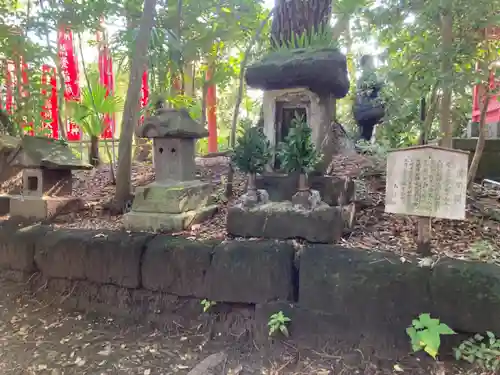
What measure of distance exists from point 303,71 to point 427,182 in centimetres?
154

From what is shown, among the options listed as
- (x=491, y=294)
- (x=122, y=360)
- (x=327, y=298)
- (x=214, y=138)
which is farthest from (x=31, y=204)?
(x=214, y=138)

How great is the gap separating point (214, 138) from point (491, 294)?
989 centimetres

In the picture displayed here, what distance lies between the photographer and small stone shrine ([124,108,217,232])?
12.8 ft

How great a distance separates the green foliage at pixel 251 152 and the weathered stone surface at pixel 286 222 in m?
0.39

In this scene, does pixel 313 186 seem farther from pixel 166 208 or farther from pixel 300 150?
pixel 166 208

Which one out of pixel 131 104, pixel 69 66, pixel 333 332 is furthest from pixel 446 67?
pixel 69 66

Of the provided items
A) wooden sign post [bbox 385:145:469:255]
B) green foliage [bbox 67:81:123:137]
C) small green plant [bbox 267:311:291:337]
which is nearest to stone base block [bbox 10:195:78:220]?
green foliage [bbox 67:81:123:137]

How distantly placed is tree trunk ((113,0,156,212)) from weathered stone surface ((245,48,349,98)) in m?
1.46

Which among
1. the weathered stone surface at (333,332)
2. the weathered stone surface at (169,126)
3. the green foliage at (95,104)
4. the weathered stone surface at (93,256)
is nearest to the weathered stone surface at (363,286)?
the weathered stone surface at (333,332)

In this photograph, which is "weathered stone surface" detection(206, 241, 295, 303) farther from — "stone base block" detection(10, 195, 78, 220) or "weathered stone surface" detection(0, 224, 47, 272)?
"stone base block" detection(10, 195, 78, 220)

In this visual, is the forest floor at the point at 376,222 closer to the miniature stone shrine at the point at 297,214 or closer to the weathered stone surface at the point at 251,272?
the miniature stone shrine at the point at 297,214

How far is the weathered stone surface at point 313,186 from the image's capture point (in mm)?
3572

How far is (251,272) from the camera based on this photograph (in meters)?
3.17

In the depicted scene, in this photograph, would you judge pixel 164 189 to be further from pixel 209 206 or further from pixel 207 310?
pixel 207 310
